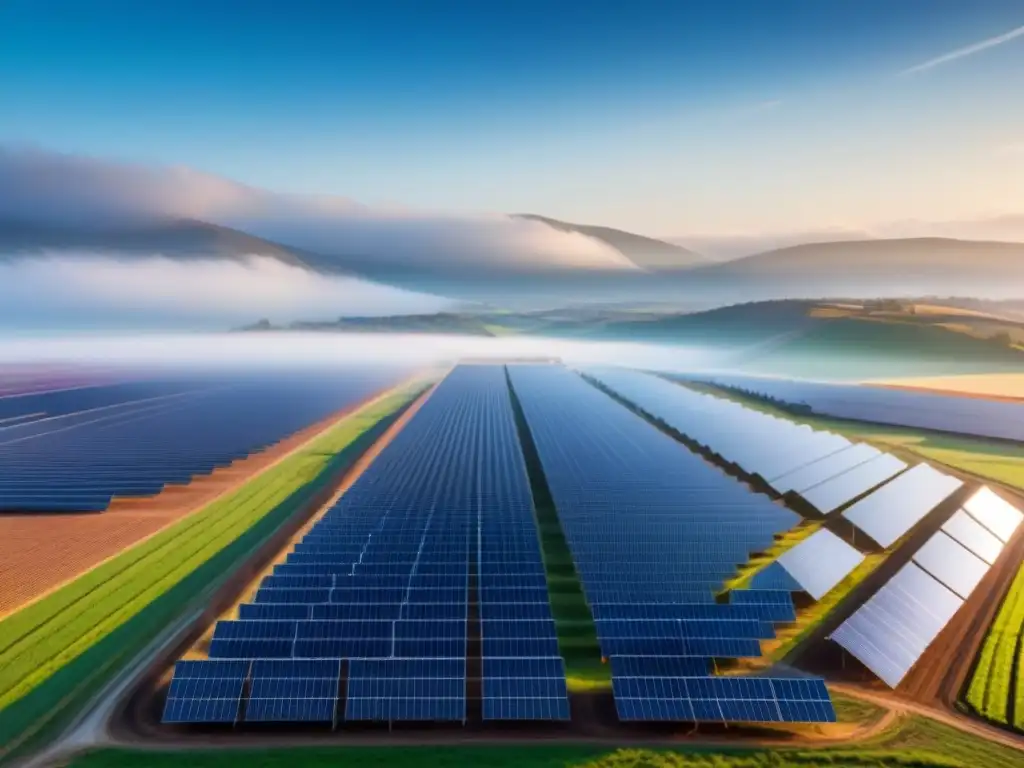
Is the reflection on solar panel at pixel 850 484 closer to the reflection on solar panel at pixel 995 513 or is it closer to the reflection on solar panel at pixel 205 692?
the reflection on solar panel at pixel 995 513

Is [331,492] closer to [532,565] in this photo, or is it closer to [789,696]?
[532,565]

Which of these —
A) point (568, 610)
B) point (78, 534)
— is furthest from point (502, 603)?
point (78, 534)

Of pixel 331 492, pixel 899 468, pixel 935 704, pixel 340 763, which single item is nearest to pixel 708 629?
pixel 935 704

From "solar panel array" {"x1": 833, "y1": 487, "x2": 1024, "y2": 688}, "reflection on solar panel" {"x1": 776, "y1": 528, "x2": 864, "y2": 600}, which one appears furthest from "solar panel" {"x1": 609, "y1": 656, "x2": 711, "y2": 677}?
"reflection on solar panel" {"x1": 776, "y1": 528, "x2": 864, "y2": 600}

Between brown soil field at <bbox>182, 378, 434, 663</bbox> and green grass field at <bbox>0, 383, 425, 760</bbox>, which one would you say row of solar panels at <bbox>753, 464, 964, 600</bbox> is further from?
green grass field at <bbox>0, 383, 425, 760</bbox>

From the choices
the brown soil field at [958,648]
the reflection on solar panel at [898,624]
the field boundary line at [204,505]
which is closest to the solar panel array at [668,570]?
the reflection on solar panel at [898,624]
